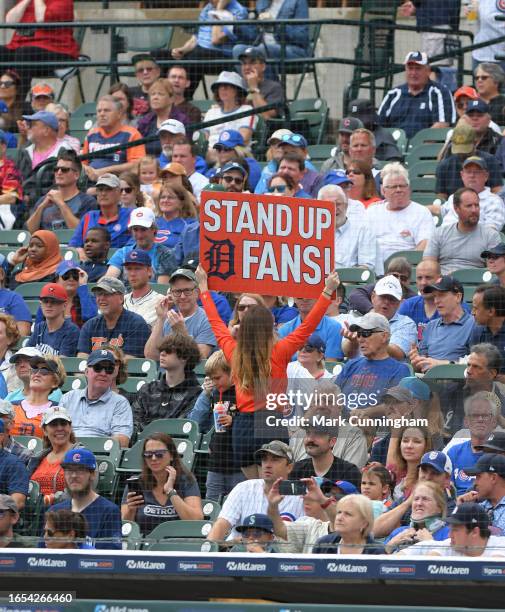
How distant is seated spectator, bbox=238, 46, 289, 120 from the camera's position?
15133 millimetres

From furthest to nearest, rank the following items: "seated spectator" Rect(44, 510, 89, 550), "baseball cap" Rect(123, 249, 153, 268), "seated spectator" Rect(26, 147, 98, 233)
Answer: "seated spectator" Rect(26, 147, 98, 233) → "baseball cap" Rect(123, 249, 153, 268) → "seated spectator" Rect(44, 510, 89, 550)

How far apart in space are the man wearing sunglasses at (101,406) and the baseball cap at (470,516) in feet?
9.63

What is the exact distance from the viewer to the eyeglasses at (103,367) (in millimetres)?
10852

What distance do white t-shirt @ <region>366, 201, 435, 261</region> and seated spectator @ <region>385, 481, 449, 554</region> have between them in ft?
13.3

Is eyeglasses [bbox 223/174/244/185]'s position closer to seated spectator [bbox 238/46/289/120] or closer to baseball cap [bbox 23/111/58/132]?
seated spectator [bbox 238/46/289/120]

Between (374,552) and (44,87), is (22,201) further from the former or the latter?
(374,552)

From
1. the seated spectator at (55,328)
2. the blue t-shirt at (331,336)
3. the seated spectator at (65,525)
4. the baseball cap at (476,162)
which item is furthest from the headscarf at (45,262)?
the seated spectator at (65,525)

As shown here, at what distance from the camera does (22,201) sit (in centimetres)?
1468

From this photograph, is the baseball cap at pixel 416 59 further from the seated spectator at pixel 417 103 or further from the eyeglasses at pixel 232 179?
the eyeglasses at pixel 232 179

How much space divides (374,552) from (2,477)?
272cm

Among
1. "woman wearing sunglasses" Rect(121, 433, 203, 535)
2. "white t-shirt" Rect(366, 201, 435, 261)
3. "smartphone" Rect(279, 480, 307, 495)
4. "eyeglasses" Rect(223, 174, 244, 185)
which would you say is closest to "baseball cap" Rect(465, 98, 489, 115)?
"white t-shirt" Rect(366, 201, 435, 261)

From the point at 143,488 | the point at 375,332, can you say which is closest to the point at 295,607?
the point at 143,488

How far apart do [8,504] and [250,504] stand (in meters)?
1.35

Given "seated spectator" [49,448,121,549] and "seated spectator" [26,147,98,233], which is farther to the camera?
"seated spectator" [26,147,98,233]
